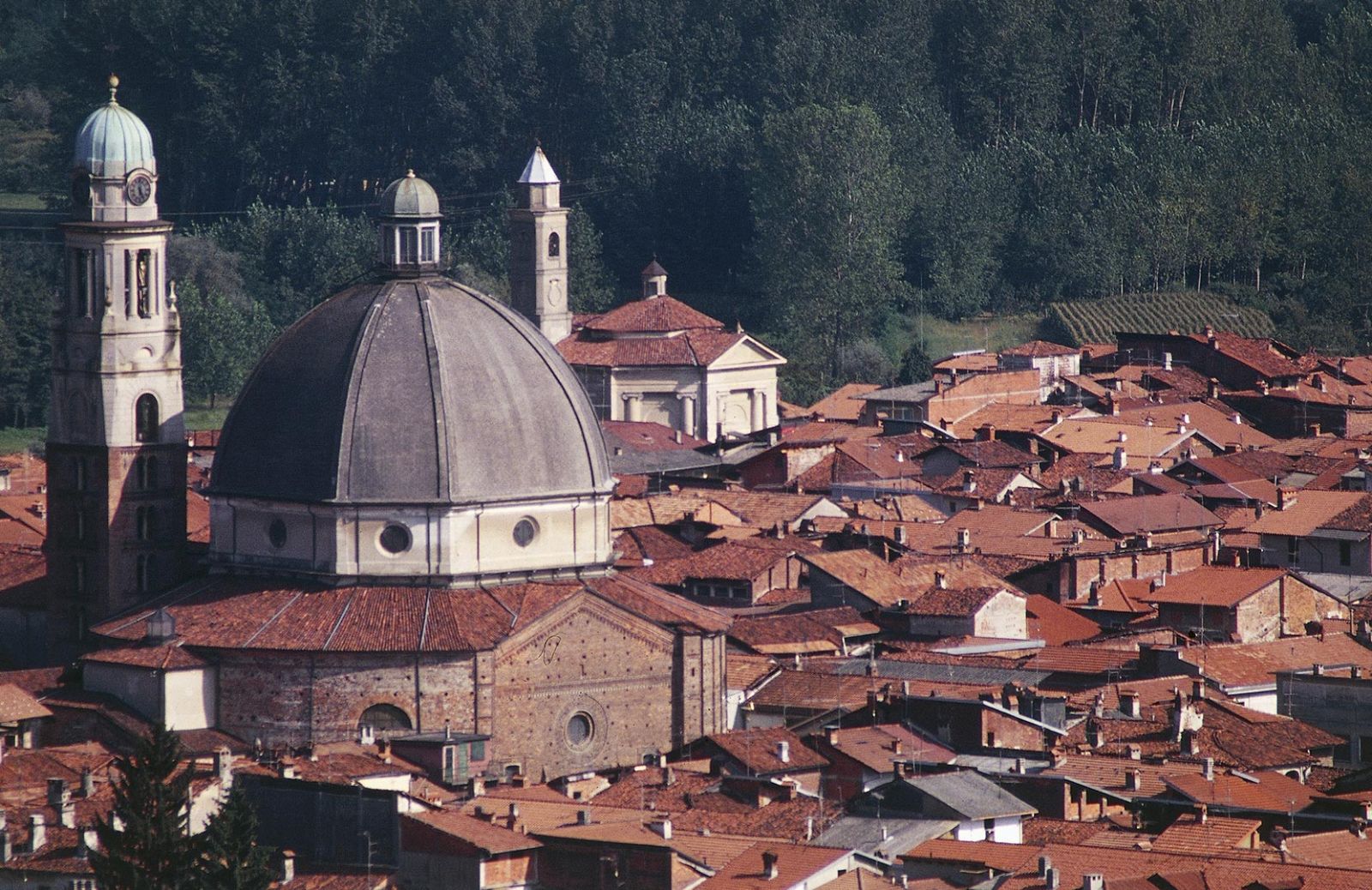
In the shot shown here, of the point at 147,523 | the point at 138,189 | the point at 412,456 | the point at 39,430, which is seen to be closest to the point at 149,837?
the point at 412,456

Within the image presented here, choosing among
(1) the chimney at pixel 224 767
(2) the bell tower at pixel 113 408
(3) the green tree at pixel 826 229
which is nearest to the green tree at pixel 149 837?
(1) the chimney at pixel 224 767

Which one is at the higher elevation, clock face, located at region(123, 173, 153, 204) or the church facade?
clock face, located at region(123, 173, 153, 204)

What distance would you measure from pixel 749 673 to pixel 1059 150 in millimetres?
66943

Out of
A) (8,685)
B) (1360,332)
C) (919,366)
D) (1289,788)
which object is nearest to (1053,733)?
(1289,788)

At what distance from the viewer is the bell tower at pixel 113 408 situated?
221 ft

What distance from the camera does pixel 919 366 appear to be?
11681cm

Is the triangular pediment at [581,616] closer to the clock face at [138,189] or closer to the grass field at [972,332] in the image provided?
the clock face at [138,189]

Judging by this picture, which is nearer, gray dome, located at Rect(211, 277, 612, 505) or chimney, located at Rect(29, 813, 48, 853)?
chimney, located at Rect(29, 813, 48, 853)

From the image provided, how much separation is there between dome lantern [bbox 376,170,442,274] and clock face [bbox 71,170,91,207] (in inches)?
191

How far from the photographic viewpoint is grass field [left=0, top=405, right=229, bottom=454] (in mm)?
107562

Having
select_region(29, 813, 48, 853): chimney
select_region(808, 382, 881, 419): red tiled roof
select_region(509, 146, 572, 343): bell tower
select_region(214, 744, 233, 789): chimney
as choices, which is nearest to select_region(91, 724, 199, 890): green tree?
select_region(29, 813, 48, 853): chimney

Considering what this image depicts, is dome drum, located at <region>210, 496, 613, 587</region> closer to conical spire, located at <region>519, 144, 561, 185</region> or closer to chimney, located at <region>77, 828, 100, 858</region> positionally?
chimney, located at <region>77, 828, 100, 858</region>

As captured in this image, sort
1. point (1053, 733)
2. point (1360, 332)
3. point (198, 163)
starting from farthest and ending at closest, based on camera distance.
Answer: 1. point (198, 163)
2. point (1360, 332)
3. point (1053, 733)

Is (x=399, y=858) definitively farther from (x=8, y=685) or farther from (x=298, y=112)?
(x=298, y=112)
